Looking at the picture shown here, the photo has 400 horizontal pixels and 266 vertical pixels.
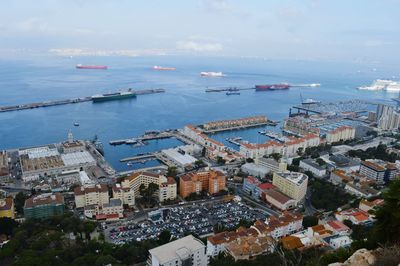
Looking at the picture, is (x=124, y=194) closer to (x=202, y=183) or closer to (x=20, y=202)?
(x=202, y=183)

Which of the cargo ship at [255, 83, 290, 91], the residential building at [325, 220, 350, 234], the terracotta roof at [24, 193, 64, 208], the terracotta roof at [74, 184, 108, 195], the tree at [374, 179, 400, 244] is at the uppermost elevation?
the tree at [374, 179, 400, 244]

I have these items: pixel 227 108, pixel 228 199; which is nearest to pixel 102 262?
pixel 228 199

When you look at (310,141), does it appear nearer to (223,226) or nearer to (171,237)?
(223,226)

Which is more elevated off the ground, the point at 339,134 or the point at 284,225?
the point at 339,134

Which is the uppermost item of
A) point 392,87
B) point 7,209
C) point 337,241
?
point 392,87

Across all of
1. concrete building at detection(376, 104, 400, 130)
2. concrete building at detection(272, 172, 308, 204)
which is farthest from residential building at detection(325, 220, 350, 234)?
concrete building at detection(376, 104, 400, 130)

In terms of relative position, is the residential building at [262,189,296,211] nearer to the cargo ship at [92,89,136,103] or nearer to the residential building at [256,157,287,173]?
the residential building at [256,157,287,173]

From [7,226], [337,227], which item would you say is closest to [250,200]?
[337,227]
